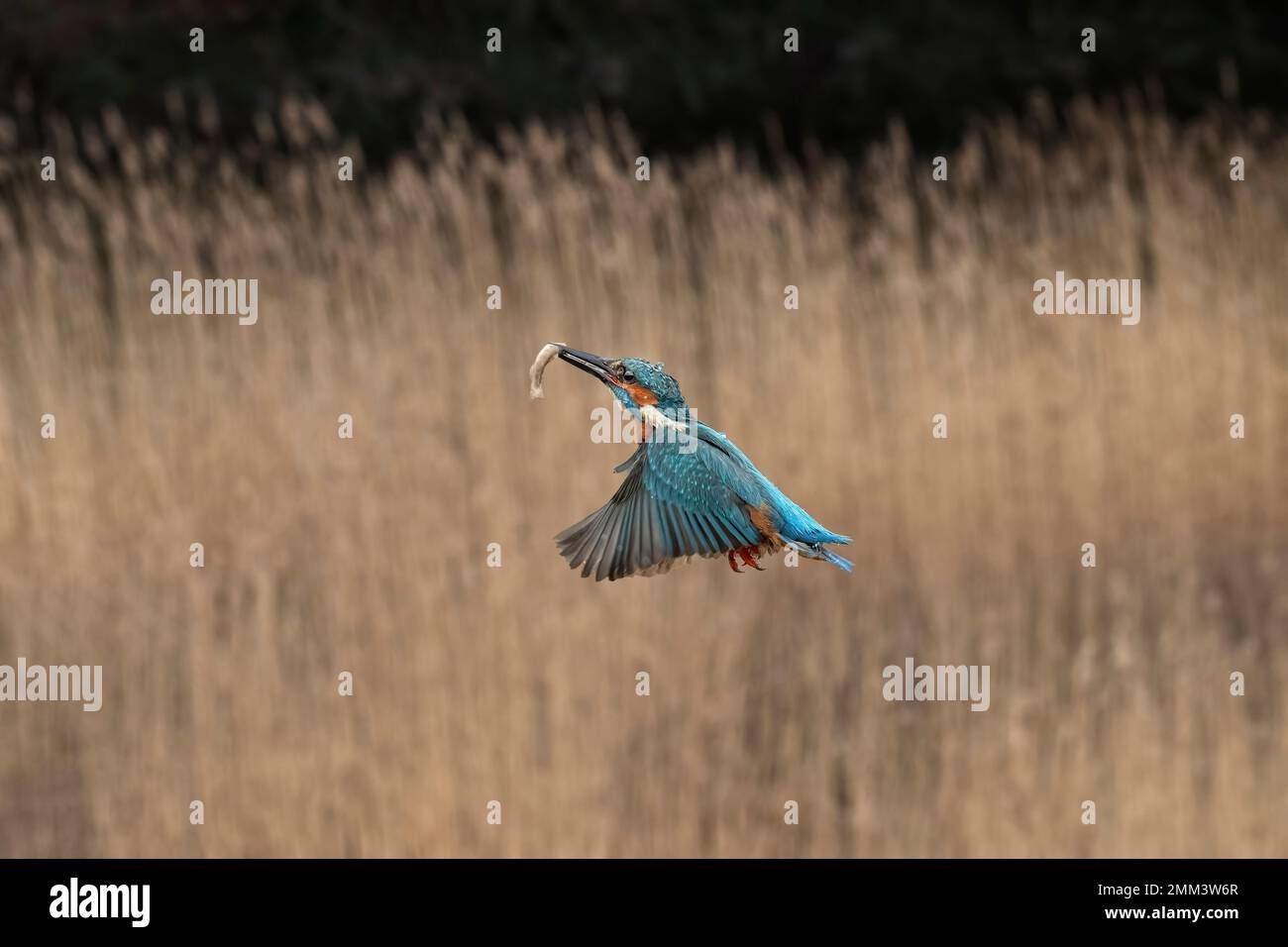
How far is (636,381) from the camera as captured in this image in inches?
28.7

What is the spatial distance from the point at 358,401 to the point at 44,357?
88 centimetres

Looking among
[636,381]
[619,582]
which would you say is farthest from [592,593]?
[636,381]

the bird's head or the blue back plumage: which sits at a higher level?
the bird's head

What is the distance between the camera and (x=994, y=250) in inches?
140

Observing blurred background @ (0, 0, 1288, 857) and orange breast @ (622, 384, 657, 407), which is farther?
blurred background @ (0, 0, 1288, 857)

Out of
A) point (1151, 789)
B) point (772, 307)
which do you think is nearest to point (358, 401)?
→ point (772, 307)

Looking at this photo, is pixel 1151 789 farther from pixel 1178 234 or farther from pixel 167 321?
pixel 167 321

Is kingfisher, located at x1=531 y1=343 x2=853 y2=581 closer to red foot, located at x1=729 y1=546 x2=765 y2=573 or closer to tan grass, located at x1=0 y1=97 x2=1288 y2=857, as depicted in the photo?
red foot, located at x1=729 y1=546 x2=765 y2=573

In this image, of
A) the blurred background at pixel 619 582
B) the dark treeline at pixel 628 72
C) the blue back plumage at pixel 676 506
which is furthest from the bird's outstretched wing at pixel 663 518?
the dark treeline at pixel 628 72

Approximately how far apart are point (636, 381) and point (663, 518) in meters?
0.09

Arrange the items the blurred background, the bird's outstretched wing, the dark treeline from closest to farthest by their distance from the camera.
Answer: the bird's outstretched wing → the blurred background → the dark treeline

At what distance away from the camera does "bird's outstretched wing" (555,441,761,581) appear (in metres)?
0.64

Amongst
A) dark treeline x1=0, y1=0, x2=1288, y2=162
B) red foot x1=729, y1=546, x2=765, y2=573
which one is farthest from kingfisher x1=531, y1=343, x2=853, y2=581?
dark treeline x1=0, y1=0, x2=1288, y2=162

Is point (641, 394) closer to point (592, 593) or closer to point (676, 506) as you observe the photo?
point (676, 506)
